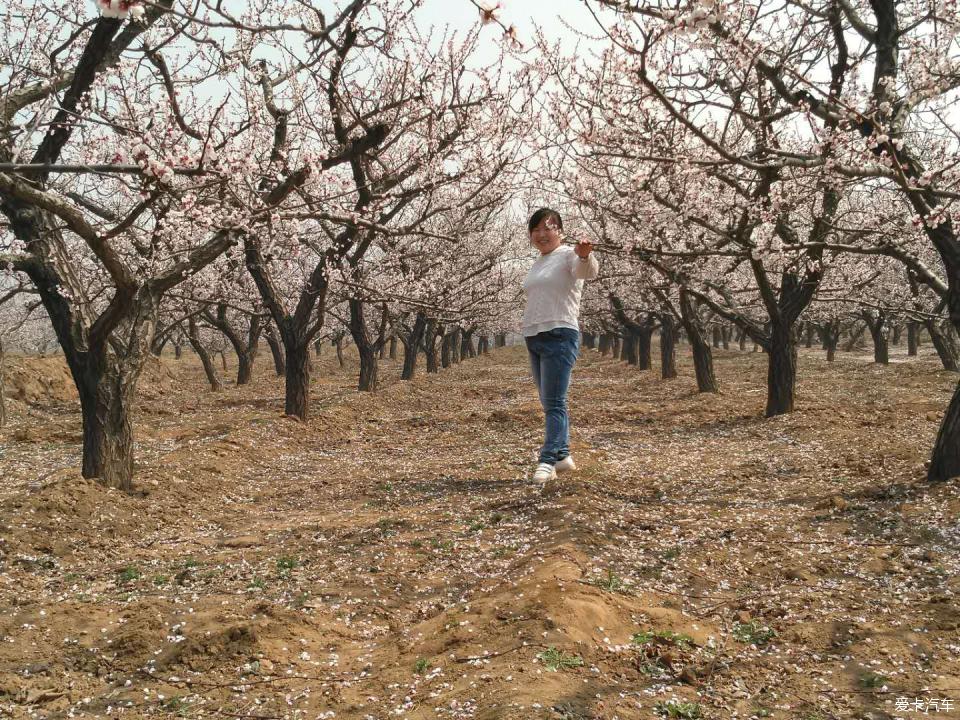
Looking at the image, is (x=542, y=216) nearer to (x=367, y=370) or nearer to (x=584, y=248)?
(x=584, y=248)

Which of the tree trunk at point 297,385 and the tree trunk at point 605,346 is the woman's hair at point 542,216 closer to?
the tree trunk at point 297,385

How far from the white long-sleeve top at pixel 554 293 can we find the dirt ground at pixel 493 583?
5.85 ft

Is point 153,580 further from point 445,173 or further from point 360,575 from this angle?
point 445,173

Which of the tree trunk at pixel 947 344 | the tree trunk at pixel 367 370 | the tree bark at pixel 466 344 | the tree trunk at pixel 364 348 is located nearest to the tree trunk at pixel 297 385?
the tree trunk at pixel 364 348

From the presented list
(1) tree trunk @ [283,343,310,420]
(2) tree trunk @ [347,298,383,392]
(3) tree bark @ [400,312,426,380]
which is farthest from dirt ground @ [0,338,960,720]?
(3) tree bark @ [400,312,426,380]

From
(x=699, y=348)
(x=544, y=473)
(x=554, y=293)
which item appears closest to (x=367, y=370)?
(x=699, y=348)

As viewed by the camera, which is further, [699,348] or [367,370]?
[367,370]

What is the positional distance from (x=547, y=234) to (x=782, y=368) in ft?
26.4

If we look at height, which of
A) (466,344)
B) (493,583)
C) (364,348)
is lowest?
(493,583)

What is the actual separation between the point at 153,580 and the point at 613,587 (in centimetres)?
352

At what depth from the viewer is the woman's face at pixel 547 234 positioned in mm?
6656

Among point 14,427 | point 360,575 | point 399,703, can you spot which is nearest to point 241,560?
point 360,575

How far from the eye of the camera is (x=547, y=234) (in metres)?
6.70

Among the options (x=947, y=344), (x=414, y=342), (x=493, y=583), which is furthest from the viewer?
(x=414, y=342)
